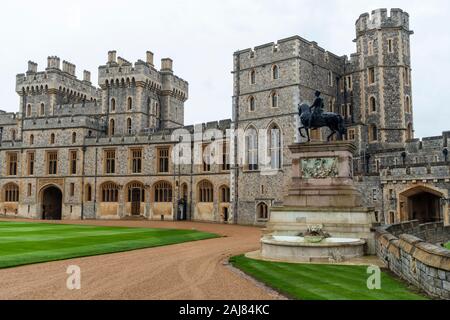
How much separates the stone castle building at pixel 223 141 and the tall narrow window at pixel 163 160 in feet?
0.36

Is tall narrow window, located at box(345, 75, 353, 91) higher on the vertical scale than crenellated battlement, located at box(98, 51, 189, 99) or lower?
lower

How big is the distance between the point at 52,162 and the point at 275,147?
25795mm

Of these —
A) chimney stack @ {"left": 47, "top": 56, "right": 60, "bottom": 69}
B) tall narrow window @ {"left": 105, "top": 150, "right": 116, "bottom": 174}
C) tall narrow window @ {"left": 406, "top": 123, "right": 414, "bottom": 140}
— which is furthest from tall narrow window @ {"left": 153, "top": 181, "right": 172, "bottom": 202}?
tall narrow window @ {"left": 406, "top": 123, "right": 414, "bottom": 140}

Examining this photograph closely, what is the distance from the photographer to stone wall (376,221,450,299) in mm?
8000

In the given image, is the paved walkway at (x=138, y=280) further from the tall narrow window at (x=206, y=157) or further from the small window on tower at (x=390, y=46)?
the small window on tower at (x=390, y=46)

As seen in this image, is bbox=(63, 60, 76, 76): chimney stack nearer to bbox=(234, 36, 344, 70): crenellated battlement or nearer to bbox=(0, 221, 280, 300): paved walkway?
bbox=(234, 36, 344, 70): crenellated battlement

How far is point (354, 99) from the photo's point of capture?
40719 mm

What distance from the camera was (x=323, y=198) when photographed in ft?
56.2

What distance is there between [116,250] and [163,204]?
2523 centimetres

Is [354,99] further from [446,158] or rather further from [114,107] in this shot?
[114,107]

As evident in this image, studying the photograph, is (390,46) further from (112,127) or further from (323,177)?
(112,127)

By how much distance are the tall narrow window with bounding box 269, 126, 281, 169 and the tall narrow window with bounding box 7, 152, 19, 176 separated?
1210 inches

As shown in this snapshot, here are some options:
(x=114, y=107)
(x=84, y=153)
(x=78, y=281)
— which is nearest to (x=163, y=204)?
(x=84, y=153)

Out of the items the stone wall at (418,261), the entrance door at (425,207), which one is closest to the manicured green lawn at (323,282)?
the stone wall at (418,261)
